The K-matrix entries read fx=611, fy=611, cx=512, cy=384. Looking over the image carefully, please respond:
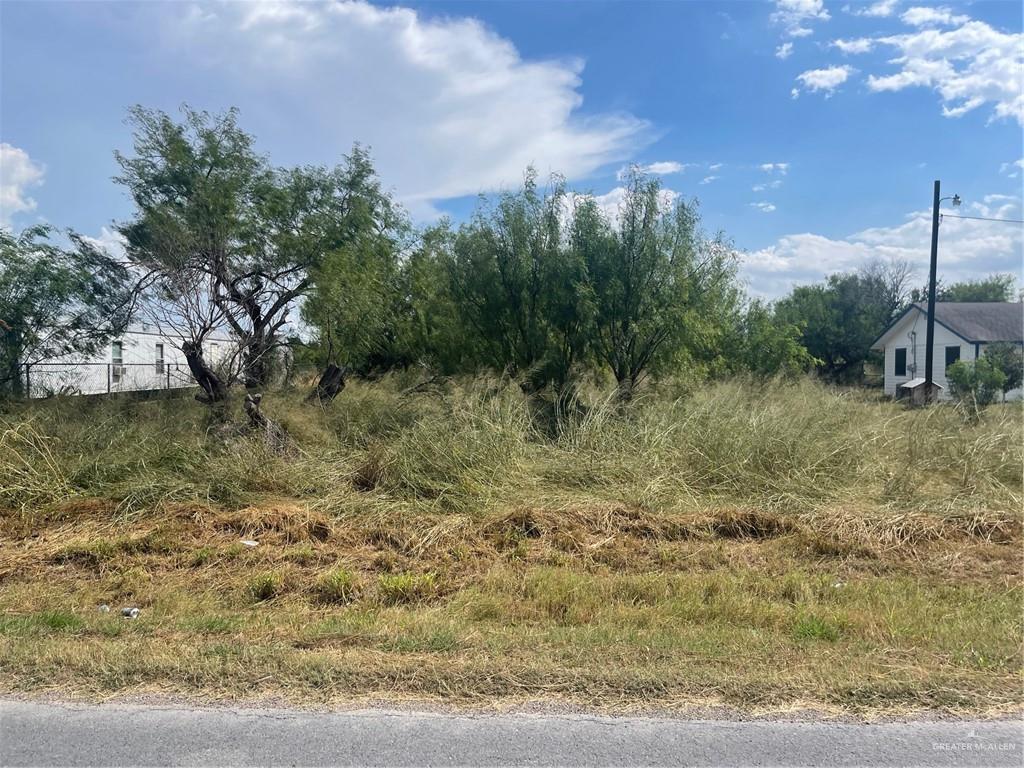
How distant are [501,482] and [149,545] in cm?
407

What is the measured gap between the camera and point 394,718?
3135mm

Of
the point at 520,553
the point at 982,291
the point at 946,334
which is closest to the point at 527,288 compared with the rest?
the point at 520,553

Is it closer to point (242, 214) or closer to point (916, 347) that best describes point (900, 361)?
point (916, 347)

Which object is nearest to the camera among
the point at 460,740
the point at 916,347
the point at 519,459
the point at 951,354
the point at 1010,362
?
the point at 460,740

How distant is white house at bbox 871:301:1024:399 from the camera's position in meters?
29.5

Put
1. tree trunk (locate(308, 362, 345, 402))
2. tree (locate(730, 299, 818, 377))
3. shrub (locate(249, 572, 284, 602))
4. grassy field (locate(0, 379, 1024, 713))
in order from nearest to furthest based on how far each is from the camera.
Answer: grassy field (locate(0, 379, 1024, 713)) < shrub (locate(249, 572, 284, 602)) < tree trunk (locate(308, 362, 345, 402)) < tree (locate(730, 299, 818, 377))

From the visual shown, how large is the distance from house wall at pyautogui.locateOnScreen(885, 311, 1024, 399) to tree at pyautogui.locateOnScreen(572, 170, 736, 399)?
71.6 ft

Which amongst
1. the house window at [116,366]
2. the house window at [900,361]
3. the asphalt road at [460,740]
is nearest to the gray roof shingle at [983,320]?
the house window at [900,361]

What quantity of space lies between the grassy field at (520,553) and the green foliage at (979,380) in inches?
258

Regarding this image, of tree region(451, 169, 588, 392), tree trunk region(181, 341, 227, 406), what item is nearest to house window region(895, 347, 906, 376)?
tree region(451, 169, 588, 392)

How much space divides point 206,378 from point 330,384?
253cm

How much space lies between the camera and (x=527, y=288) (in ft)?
43.5

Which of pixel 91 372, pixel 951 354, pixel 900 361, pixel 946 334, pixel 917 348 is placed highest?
pixel 946 334

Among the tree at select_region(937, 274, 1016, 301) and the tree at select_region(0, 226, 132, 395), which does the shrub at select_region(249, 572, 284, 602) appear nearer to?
the tree at select_region(0, 226, 132, 395)
